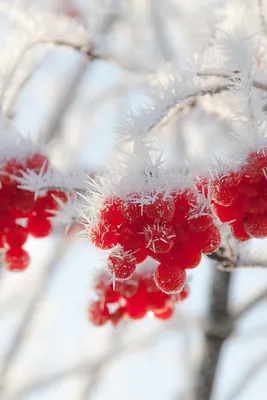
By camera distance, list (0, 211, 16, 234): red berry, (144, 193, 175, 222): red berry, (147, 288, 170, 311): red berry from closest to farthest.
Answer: (144, 193, 175, 222): red berry, (0, 211, 16, 234): red berry, (147, 288, 170, 311): red berry

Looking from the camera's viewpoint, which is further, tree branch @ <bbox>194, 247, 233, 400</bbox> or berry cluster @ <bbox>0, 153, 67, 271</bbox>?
tree branch @ <bbox>194, 247, 233, 400</bbox>

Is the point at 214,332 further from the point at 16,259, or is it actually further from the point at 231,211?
the point at 231,211

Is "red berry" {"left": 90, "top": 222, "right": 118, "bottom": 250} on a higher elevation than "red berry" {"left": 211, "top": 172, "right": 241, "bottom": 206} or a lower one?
lower

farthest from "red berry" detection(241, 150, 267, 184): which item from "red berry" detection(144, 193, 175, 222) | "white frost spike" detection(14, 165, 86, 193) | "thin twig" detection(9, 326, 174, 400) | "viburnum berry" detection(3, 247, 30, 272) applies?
"thin twig" detection(9, 326, 174, 400)

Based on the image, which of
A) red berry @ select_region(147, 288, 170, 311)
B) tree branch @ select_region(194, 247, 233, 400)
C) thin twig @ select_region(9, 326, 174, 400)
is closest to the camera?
red berry @ select_region(147, 288, 170, 311)

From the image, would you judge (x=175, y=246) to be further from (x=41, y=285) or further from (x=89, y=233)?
(x=41, y=285)

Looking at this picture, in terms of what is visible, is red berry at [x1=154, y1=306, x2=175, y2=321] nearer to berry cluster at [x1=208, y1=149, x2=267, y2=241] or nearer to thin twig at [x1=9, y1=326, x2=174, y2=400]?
berry cluster at [x1=208, y1=149, x2=267, y2=241]

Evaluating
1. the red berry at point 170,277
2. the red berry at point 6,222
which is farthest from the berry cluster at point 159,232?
the red berry at point 6,222

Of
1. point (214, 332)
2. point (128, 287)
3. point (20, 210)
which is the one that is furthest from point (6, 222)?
point (214, 332)

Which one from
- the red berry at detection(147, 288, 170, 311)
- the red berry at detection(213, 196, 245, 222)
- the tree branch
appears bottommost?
the tree branch
